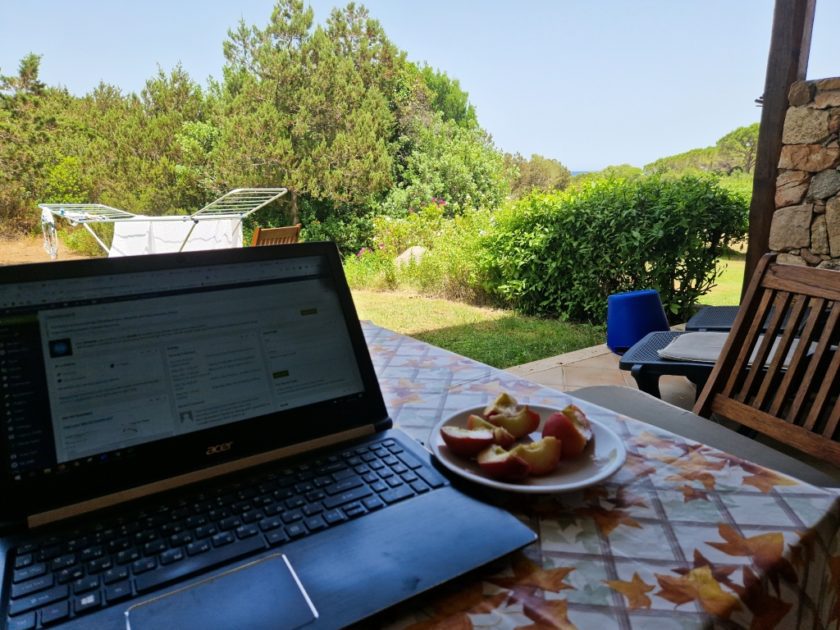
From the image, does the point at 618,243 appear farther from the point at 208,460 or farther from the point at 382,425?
the point at 208,460

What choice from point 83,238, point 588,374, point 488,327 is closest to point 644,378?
point 588,374

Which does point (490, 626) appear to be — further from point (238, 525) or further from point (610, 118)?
point (610, 118)

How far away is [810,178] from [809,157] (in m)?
0.11

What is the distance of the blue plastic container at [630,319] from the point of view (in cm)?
228

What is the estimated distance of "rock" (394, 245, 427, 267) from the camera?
17.5 ft

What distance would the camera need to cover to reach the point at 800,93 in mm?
3104

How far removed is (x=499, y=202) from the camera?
25.1ft

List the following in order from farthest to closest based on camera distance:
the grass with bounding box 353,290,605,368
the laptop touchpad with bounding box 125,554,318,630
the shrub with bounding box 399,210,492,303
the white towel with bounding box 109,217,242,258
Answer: the shrub with bounding box 399,210,492,303, the white towel with bounding box 109,217,242,258, the grass with bounding box 353,290,605,368, the laptop touchpad with bounding box 125,554,318,630

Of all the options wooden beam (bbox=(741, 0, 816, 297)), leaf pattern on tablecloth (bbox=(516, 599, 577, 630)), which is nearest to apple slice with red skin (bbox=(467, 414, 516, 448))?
leaf pattern on tablecloth (bbox=(516, 599, 577, 630))

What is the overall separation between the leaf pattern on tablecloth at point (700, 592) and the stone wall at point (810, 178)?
A: 326 cm

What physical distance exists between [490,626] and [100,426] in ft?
1.35

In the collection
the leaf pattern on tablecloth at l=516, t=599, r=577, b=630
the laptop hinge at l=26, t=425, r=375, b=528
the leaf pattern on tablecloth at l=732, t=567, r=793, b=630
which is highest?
the laptop hinge at l=26, t=425, r=375, b=528

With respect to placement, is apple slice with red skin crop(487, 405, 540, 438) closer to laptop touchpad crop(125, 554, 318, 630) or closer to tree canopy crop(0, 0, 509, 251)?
laptop touchpad crop(125, 554, 318, 630)

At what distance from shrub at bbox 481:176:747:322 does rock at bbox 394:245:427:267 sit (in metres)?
1.11
